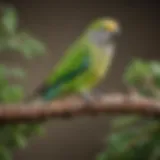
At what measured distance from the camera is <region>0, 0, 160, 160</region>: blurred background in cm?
228

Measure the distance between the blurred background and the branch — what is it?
99 cm

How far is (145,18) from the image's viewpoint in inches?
92.4

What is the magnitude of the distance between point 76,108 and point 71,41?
1081mm

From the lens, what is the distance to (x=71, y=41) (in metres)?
2.30

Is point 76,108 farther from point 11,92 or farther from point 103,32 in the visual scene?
point 103,32

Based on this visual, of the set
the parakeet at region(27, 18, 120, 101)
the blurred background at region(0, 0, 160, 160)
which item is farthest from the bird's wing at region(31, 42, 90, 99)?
the blurred background at region(0, 0, 160, 160)

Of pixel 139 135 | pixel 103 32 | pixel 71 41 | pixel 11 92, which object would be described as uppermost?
pixel 71 41

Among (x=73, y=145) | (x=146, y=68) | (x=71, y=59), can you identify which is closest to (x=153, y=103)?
(x=146, y=68)

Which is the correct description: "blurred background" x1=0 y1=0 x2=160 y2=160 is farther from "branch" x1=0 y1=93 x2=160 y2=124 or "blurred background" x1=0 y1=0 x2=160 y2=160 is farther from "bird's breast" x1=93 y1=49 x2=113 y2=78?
"branch" x1=0 y1=93 x2=160 y2=124

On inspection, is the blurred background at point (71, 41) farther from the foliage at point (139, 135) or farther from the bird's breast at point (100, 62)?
the foliage at point (139, 135)

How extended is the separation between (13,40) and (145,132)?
50 cm

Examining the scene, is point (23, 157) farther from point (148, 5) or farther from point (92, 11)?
point (148, 5)

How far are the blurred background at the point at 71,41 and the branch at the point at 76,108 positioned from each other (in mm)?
993

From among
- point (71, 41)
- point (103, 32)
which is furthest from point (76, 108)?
point (71, 41)
